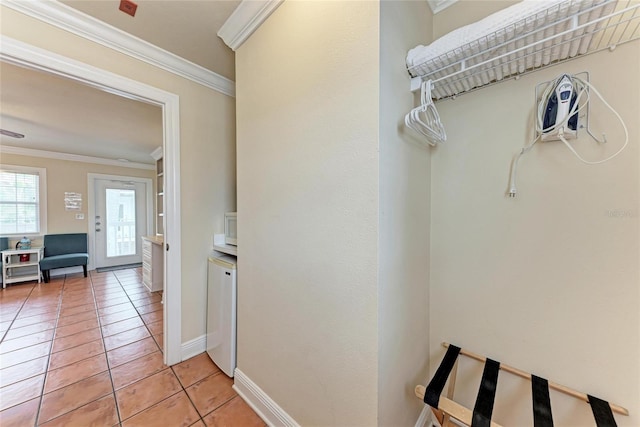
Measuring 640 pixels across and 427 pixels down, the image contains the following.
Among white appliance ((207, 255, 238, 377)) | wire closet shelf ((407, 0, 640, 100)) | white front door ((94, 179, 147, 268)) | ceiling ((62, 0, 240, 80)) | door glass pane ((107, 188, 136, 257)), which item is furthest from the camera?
door glass pane ((107, 188, 136, 257))

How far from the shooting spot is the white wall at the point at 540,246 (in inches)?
36.0

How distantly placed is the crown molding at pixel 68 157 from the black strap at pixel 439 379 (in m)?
6.57

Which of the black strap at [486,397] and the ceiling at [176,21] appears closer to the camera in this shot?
the black strap at [486,397]

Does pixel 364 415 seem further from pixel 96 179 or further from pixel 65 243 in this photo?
pixel 96 179

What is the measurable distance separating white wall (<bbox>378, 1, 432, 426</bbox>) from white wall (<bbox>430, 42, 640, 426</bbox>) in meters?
0.16

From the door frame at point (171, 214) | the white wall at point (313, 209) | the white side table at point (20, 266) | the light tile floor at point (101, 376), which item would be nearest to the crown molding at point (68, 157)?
the white side table at point (20, 266)

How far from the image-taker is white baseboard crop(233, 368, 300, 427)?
4.14 ft

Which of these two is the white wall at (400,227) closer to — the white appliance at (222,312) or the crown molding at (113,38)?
the white appliance at (222,312)

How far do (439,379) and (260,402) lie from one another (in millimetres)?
1029

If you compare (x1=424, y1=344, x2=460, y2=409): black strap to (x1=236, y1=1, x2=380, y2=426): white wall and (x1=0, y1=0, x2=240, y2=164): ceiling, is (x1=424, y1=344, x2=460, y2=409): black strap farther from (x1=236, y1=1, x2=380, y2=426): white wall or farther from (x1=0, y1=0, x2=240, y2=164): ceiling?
(x1=0, y1=0, x2=240, y2=164): ceiling

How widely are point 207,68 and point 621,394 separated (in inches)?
Result: 120

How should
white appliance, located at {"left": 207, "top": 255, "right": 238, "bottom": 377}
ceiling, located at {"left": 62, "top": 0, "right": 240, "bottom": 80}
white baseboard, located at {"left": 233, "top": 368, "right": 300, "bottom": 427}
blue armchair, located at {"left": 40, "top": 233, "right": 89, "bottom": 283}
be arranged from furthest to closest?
blue armchair, located at {"left": 40, "top": 233, "right": 89, "bottom": 283} < white appliance, located at {"left": 207, "top": 255, "right": 238, "bottom": 377} < ceiling, located at {"left": 62, "top": 0, "right": 240, "bottom": 80} < white baseboard, located at {"left": 233, "top": 368, "right": 300, "bottom": 427}


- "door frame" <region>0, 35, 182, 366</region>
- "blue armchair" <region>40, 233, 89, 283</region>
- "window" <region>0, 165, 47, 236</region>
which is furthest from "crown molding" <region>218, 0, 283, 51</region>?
"window" <region>0, 165, 47, 236</region>

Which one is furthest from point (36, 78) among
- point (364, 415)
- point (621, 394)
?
point (621, 394)
